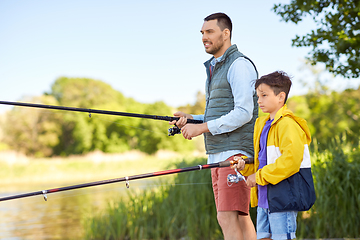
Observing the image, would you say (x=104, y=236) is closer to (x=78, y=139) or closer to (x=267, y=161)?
(x=267, y=161)

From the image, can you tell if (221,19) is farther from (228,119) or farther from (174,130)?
(174,130)

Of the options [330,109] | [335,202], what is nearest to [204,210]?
[335,202]

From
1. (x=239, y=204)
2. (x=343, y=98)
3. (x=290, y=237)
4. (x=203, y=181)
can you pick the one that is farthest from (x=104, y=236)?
(x=343, y=98)

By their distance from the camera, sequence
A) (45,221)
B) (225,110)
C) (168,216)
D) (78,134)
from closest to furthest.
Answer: (225,110) < (168,216) < (45,221) < (78,134)

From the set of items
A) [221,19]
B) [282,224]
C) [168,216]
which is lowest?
[168,216]

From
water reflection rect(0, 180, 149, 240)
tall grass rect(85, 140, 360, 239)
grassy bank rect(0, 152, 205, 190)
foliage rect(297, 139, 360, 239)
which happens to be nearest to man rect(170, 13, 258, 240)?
tall grass rect(85, 140, 360, 239)

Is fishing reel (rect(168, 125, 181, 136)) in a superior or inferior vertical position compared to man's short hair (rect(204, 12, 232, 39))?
inferior

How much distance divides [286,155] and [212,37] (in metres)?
0.84

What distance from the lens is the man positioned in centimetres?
194

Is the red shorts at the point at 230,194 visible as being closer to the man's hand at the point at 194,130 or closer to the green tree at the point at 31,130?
the man's hand at the point at 194,130

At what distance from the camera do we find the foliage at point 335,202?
374 cm

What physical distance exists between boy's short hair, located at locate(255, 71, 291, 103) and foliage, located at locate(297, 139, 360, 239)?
2.46m

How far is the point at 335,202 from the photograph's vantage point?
12.6 feet

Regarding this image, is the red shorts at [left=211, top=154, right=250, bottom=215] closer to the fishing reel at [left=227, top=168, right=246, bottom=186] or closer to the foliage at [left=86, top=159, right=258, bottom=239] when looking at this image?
the fishing reel at [left=227, top=168, right=246, bottom=186]
